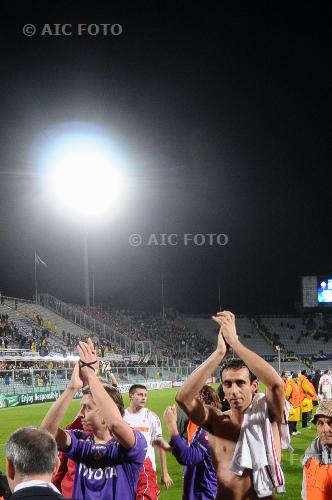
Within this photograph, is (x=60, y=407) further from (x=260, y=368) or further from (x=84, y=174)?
(x=84, y=174)

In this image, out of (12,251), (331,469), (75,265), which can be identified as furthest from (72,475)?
(75,265)

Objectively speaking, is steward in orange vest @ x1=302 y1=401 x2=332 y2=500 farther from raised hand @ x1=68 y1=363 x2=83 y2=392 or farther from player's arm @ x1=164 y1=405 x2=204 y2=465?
raised hand @ x1=68 y1=363 x2=83 y2=392

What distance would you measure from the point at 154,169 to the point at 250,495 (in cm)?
6681

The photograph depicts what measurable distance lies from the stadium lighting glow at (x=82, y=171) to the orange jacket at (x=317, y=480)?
166 feet

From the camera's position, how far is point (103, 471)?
456 cm

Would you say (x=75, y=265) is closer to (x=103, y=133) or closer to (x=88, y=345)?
(x=103, y=133)

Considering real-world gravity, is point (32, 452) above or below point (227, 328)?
below

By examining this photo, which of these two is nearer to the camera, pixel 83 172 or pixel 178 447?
pixel 178 447

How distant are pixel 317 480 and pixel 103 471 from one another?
1.65 meters

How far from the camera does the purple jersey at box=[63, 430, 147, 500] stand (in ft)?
14.7

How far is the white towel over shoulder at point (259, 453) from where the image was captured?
454cm

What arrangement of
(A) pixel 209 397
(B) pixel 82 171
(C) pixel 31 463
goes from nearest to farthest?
(C) pixel 31 463 → (A) pixel 209 397 → (B) pixel 82 171

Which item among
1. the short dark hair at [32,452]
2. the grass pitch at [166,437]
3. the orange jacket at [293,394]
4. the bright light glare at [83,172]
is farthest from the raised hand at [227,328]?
the bright light glare at [83,172]

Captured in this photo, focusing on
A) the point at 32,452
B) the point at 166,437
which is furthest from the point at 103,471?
the point at 166,437
